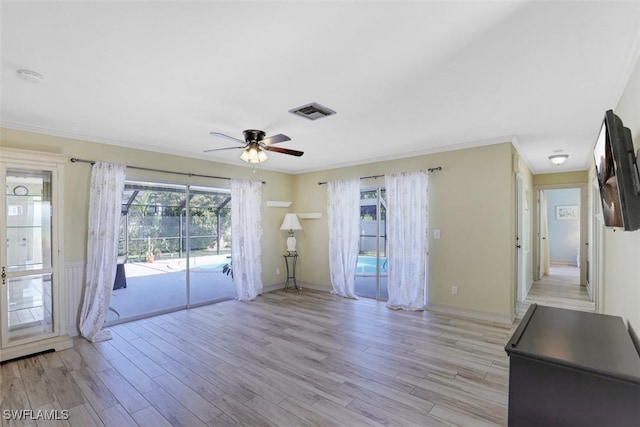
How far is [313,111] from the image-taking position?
307 centimetres

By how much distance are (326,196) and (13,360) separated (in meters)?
4.83

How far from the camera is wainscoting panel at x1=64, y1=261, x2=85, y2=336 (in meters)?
3.84

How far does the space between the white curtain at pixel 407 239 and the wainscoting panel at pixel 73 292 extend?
4374 mm

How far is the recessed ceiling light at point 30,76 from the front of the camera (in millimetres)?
2270

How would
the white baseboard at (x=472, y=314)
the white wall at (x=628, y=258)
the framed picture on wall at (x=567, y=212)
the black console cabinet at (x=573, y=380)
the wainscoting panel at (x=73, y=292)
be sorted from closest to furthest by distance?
the black console cabinet at (x=573, y=380), the white wall at (x=628, y=258), the wainscoting panel at (x=73, y=292), the white baseboard at (x=472, y=314), the framed picture on wall at (x=567, y=212)

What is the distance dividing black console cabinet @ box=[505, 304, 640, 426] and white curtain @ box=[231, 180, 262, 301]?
4.59 m

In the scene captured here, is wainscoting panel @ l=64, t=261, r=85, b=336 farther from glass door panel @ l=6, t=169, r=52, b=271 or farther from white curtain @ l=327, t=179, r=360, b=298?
white curtain @ l=327, t=179, r=360, b=298

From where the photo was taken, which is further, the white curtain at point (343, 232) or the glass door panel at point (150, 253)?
the white curtain at point (343, 232)

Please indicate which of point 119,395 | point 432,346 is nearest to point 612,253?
point 432,346

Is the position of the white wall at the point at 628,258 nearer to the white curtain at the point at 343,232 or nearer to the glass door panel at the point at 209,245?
the white curtain at the point at 343,232

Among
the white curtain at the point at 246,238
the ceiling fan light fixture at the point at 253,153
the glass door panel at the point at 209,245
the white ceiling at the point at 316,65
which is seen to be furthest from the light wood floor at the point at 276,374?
the white ceiling at the point at 316,65

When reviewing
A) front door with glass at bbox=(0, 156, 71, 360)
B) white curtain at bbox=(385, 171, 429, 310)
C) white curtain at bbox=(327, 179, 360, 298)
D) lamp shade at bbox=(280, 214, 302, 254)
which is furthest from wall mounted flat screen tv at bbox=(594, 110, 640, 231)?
lamp shade at bbox=(280, 214, 302, 254)

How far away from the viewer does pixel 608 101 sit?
277 centimetres

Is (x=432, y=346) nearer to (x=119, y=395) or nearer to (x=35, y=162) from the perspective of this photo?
(x=119, y=395)
